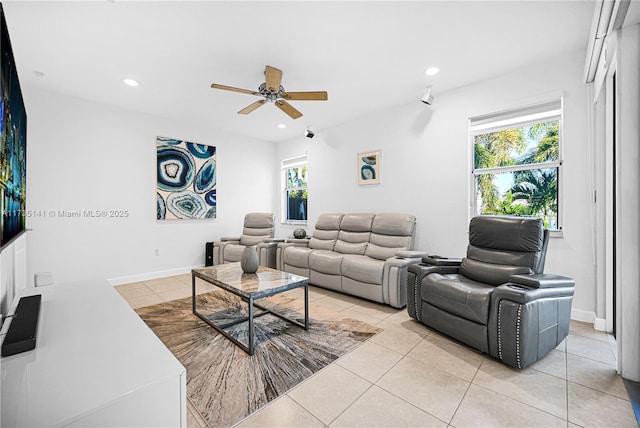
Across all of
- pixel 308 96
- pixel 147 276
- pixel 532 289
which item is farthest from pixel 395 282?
pixel 147 276

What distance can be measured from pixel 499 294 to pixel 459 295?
0.30 meters

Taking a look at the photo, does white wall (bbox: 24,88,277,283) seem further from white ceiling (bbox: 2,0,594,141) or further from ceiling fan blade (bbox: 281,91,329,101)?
ceiling fan blade (bbox: 281,91,329,101)

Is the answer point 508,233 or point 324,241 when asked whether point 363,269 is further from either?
point 508,233

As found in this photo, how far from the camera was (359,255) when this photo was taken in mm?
3943

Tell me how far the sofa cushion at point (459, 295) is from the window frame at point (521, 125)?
4.52 feet

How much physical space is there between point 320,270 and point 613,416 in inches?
113

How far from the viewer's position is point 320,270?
12.7ft

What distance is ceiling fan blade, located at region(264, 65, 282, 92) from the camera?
264 centimetres

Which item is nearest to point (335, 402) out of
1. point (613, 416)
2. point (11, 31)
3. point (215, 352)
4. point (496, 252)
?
point (215, 352)

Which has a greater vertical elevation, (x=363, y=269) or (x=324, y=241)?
(x=324, y=241)

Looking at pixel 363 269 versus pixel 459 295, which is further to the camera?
pixel 363 269

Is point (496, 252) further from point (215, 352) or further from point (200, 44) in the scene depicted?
point (200, 44)

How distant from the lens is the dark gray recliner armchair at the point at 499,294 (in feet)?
6.34

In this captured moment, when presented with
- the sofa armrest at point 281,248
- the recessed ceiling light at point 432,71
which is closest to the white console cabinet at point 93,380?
the sofa armrest at point 281,248
